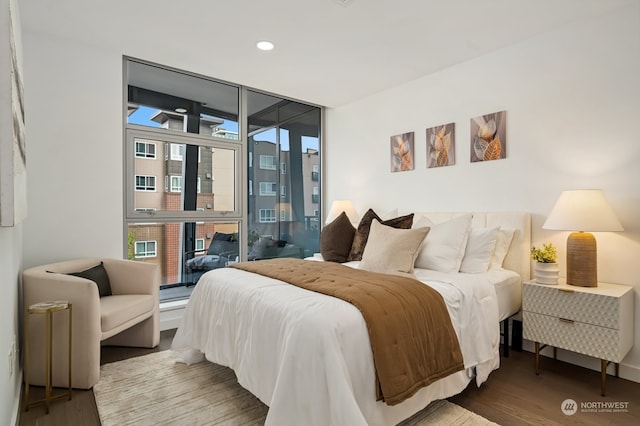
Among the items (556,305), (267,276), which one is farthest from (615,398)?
(267,276)

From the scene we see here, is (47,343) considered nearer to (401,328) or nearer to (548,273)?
(401,328)

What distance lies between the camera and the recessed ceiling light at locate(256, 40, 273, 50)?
3.02 meters

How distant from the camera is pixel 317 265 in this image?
2.67 meters

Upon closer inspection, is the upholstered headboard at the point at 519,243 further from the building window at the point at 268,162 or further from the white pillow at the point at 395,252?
the building window at the point at 268,162

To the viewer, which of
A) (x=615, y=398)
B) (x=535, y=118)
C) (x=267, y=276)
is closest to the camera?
(x=615, y=398)

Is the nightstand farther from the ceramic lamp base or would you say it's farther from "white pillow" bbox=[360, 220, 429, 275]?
"white pillow" bbox=[360, 220, 429, 275]

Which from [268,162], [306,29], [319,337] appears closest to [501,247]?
[319,337]

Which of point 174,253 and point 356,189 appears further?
point 356,189

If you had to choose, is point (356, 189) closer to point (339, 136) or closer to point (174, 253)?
point (339, 136)

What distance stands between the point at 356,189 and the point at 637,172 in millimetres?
2765

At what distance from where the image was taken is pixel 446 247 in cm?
279

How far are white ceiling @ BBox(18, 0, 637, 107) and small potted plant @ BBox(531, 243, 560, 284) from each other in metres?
1.77

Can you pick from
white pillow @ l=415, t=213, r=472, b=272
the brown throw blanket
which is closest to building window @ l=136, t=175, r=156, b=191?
the brown throw blanket

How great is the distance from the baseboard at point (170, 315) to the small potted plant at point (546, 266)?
3127 mm
